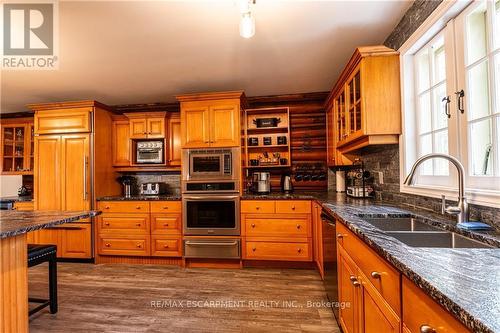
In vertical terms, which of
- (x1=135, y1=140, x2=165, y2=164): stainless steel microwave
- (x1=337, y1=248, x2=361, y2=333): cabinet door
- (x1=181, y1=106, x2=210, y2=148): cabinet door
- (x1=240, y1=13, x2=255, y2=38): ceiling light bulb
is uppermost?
(x1=240, y1=13, x2=255, y2=38): ceiling light bulb

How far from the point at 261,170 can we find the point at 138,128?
1.96 m

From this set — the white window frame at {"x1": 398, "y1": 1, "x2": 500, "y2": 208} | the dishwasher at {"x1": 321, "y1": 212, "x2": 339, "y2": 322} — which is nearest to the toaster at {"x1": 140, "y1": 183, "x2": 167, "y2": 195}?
the dishwasher at {"x1": 321, "y1": 212, "x2": 339, "y2": 322}

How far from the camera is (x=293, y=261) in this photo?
10.00 ft

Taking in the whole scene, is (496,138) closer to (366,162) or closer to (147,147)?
(366,162)

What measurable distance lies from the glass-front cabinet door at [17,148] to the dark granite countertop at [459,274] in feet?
17.6

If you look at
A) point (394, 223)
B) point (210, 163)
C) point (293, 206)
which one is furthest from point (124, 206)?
point (394, 223)

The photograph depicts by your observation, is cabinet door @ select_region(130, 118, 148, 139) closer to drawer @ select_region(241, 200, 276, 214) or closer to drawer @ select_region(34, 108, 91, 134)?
drawer @ select_region(34, 108, 91, 134)

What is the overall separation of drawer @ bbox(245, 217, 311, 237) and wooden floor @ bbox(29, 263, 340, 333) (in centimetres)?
44

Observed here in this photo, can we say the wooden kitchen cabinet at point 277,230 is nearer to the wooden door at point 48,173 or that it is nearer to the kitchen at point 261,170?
the kitchen at point 261,170

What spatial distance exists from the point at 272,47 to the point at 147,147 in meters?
2.41

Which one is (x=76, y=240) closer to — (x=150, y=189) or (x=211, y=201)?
(x=150, y=189)

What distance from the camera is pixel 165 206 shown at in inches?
130

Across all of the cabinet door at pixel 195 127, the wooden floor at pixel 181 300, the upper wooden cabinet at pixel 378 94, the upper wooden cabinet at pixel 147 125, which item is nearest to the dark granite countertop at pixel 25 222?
the wooden floor at pixel 181 300

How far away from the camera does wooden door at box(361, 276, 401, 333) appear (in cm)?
92
